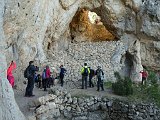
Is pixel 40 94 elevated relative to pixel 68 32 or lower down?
lower down

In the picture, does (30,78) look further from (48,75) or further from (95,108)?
(95,108)

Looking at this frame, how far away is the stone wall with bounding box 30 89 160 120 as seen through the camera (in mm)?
13898

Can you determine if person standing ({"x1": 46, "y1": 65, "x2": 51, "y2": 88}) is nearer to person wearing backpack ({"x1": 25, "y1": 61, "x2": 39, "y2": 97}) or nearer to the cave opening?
person wearing backpack ({"x1": 25, "y1": 61, "x2": 39, "y2": 97})

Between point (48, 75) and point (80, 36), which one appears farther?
point (80, 36)

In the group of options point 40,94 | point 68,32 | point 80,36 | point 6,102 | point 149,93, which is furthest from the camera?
point 80,36

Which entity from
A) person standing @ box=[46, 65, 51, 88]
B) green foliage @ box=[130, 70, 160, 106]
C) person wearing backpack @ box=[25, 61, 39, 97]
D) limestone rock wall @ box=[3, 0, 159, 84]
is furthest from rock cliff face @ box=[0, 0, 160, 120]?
green foliage @ box=[130, 70, 160, 106]

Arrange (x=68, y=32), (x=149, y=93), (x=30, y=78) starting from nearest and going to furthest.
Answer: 1. (x=30, y=78)
2. (x=149, y=93)
3. (x=68, y=32)

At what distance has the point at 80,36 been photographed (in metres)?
27.9

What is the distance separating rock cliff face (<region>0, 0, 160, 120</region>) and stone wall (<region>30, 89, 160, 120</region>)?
313cm

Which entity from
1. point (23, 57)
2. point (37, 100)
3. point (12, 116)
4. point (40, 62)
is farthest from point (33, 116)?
point (40, 62)

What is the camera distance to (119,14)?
25.1m

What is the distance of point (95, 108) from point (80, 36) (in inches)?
546

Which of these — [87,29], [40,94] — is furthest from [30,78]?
[87,29]

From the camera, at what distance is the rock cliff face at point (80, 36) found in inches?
648
